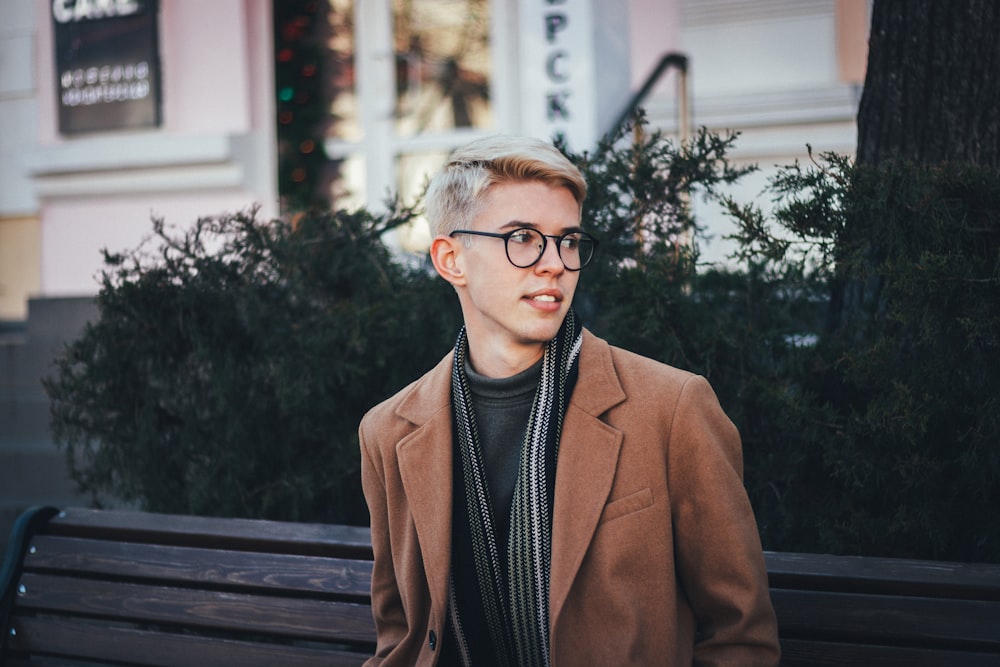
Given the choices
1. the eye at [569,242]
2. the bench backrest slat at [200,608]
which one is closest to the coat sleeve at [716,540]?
the eye at [569,242]

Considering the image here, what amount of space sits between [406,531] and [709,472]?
0.70 meters

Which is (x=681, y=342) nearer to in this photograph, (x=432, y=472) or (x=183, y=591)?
(x=432, y=472)

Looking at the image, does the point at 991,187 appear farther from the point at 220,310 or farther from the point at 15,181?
the point at 15,181

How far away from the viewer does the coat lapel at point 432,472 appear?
2.12 m

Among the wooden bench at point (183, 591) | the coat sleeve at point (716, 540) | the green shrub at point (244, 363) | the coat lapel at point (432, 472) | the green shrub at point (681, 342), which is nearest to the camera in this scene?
the coat sleeve at point (716, 540)

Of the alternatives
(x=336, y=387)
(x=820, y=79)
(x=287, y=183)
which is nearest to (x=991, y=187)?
(x=336, y=387)

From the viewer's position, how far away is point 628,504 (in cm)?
Result: 197

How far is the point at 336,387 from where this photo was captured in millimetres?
3408

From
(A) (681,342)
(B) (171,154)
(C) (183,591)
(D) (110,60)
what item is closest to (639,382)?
(A) (681,342)

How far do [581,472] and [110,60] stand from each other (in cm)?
639

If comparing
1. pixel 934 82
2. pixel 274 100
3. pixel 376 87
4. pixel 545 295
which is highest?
pixel 376 87

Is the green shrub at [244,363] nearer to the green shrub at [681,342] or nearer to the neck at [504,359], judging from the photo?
the green shrub at [681,342]

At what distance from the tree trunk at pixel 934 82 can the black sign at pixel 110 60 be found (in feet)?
18.3

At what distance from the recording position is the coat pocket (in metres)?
1.97
